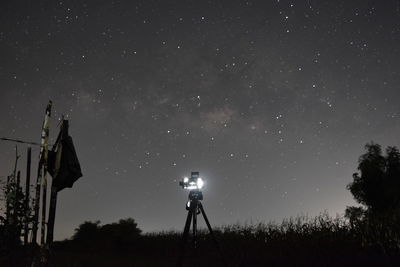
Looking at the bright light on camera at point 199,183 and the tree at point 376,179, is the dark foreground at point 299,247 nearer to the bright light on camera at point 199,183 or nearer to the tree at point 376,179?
the bright light on camera at point 199,183

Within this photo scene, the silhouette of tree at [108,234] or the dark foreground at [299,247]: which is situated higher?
the silhouette of tree at [108,234]

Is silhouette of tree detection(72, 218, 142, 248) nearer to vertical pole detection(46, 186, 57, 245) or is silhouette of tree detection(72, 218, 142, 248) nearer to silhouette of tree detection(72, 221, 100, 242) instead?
silhouette of tree detection(72, 221, 100, 242)

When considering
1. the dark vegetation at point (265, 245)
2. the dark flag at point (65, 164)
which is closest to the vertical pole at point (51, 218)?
the dark flag at point (65, 164)

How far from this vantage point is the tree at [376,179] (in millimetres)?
29703

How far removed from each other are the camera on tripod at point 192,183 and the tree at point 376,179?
23.7 metres

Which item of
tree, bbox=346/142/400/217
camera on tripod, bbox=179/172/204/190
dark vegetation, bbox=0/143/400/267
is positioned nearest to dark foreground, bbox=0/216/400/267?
dark vegetation, bbox=0/143/400/267

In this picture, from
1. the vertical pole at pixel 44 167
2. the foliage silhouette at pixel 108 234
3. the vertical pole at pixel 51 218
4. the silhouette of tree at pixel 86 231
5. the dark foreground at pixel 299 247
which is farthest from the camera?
the silhouette of tree at pixel 86 231

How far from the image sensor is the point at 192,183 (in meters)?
10.0

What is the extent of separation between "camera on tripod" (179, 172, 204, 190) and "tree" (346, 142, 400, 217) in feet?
77.7

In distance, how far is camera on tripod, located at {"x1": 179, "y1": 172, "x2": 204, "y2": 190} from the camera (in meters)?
10.0

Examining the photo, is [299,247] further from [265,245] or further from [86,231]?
[86,231]

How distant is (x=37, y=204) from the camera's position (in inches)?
276

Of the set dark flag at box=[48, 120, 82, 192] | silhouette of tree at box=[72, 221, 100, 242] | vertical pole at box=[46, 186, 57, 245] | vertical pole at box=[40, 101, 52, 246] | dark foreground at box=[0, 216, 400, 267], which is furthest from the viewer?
silhouette of tree at box=[72, 221, 100, 242]

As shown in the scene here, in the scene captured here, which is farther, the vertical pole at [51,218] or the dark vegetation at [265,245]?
the dark vegetation at [265,245]
